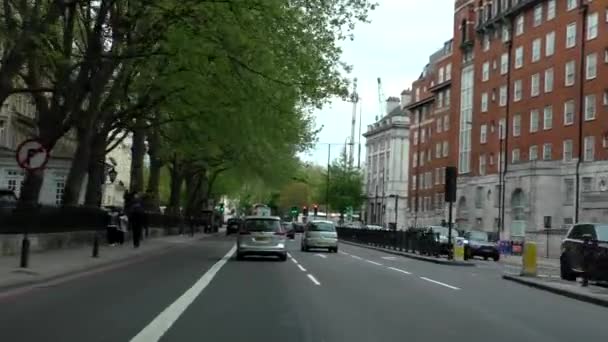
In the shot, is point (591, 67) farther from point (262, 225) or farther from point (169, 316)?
point (169, 316)

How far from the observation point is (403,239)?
45094 mm

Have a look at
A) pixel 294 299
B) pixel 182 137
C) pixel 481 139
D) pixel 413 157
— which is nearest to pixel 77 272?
pixel 294 299

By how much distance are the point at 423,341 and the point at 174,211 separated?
53.3 metres

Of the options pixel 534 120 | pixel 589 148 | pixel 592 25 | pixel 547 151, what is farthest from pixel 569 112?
pixel 592 25

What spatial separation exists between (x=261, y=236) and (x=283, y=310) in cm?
1542

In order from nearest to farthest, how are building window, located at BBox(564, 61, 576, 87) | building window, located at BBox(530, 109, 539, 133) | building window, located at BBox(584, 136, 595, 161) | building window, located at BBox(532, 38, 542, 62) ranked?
1. building window, located at BBox(584, 136, 595, 161)
2. building window, located at BBox(564, 61, 576, 87)
3. building window, located at BBox(530, 109, 539, 133)
4. building window, located at BBox(532, 38, 542, 62)

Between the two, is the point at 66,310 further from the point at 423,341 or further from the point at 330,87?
the point at 330,87

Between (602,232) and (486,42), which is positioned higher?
(486,42)

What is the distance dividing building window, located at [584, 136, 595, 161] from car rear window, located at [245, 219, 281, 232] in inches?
1532

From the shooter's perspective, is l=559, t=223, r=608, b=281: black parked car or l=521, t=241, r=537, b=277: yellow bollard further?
l=521, t=241, r=537, b=277: yellow bollard

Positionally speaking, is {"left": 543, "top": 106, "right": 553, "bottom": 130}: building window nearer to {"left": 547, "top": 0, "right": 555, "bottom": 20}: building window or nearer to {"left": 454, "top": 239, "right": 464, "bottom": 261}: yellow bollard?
{"left": 547, "top": 0, "right": 555, "bottom": 20}: building window

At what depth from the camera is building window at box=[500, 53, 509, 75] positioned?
7544 centimetres

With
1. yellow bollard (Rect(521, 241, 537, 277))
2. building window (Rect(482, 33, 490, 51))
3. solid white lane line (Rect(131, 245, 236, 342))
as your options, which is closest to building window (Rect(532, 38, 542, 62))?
building window (Rect(482, 33, 490, 51))

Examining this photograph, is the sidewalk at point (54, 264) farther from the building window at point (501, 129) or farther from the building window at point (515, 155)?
the building window at point (501, 129)
